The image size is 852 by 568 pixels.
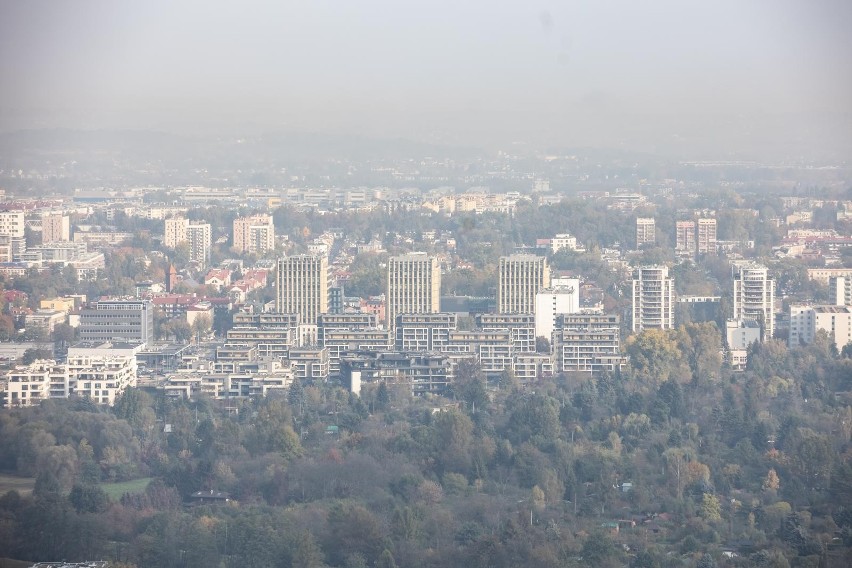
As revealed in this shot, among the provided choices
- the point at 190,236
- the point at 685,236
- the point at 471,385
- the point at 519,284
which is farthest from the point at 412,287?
the point at 190,236

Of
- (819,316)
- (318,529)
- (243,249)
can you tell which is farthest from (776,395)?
(243,249)

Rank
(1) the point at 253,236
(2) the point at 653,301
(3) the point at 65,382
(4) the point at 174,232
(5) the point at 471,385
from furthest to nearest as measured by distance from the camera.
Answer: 1. (1) the point at 253,236
2. (4) the point at 174,232
3. (2) the point at 653,301
4. (3) the point at 65,382
5. (5) the point at 471,385

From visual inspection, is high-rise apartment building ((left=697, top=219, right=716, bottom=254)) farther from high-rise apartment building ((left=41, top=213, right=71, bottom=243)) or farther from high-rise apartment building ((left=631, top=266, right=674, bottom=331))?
high-rise apartment building ((left=41, top=213, right=71, bottom=243))

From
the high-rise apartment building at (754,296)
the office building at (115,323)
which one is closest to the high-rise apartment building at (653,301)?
the high-rise apartment building at (754,296)

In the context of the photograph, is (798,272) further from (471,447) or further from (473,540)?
(473,540)

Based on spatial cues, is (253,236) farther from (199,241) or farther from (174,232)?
(174,232)

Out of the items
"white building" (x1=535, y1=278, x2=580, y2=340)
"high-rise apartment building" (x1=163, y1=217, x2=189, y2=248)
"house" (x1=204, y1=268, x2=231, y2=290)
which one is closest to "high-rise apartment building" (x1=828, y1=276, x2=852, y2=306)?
"white building" (x1=535, y1=278, x2=580, y2=340)
